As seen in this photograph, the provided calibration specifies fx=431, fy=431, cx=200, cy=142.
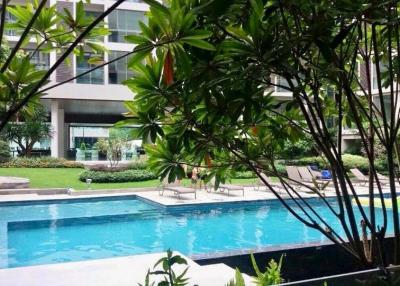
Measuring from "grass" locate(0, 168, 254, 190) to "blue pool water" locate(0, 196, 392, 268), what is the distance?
2.54m

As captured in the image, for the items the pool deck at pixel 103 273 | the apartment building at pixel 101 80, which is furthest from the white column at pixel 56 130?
the pool deck at pixel 103 273

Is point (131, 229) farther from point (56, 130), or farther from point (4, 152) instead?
point (56, 130)

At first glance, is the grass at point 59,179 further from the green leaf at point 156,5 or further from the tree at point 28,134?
the green leaf at point 156,5

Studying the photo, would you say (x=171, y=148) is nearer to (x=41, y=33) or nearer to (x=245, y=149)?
(x=245, y=149)

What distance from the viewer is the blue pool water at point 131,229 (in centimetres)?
835

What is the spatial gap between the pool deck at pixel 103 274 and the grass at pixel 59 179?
11.1m

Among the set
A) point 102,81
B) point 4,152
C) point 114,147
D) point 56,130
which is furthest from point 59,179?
point 56,130

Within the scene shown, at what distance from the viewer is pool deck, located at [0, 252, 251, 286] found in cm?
423

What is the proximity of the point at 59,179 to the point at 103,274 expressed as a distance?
13931mm

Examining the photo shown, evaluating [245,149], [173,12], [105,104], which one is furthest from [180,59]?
[105,104]

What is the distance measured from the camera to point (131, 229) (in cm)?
1030

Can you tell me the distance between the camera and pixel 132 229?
10289 millimetres

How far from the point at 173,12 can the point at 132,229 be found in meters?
9.20

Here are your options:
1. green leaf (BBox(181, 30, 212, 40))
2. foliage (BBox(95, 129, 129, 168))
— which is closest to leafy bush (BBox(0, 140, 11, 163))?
foliage (BBox(95, 129, 129, 168))
